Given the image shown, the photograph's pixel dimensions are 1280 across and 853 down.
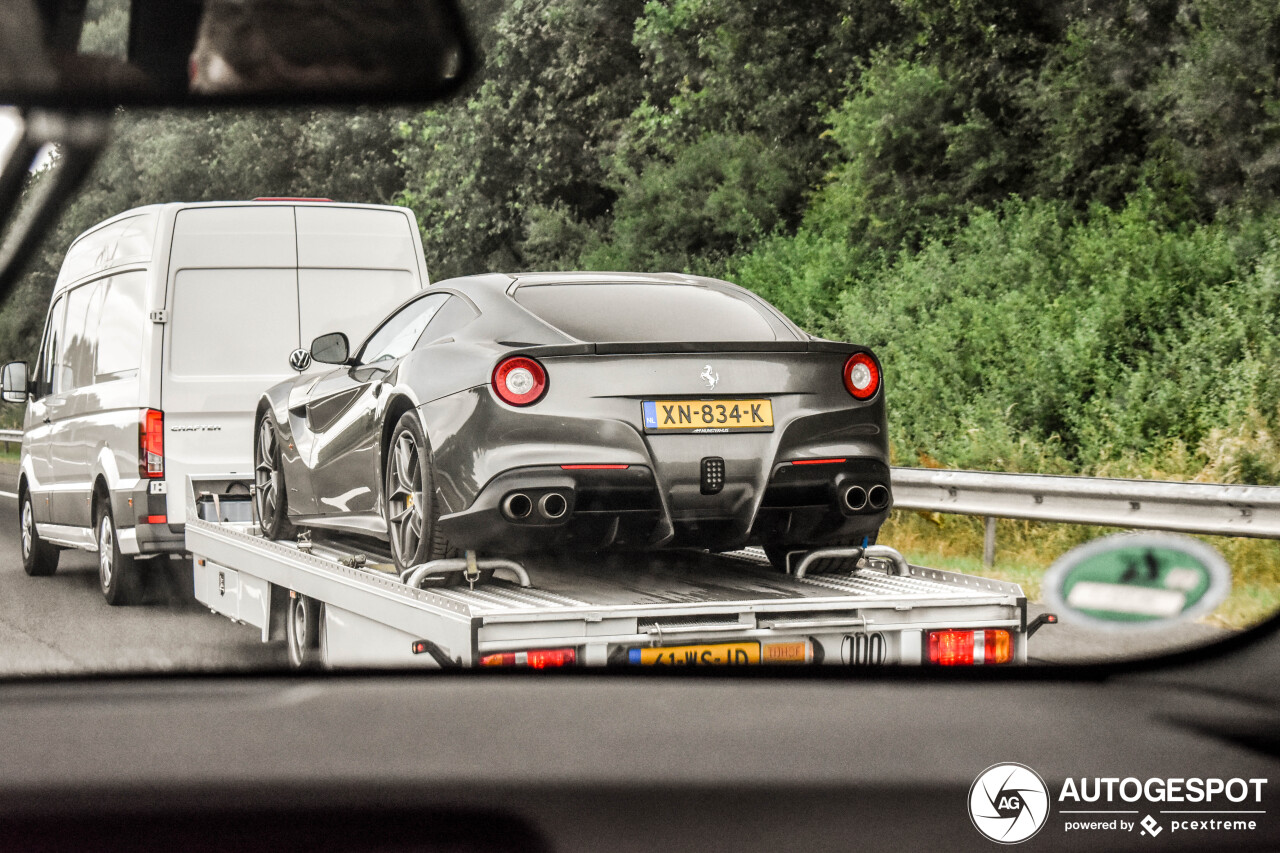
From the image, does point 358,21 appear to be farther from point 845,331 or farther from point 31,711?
point 845,331

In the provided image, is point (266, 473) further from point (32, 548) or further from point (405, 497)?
point (405, 497)

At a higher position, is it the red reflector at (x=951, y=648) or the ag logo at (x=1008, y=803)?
the red reflector at (x=951, y=648)

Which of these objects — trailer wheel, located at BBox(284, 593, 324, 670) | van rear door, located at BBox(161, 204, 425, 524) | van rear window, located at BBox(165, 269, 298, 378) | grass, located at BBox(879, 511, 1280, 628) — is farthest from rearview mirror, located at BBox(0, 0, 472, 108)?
van rear window, located at BBox(165, 269, 298, 378)

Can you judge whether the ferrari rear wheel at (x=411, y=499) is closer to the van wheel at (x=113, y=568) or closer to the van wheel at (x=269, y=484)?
the van wheel at (x=113, y=568)

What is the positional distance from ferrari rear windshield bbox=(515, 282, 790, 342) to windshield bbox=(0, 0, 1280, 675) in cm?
1

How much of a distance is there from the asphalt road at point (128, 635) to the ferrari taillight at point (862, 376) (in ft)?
2.24

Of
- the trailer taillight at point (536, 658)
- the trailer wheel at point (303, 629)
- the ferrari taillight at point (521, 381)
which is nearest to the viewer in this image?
the trailer taillight at point (536, 658)

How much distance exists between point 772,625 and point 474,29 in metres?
1.77

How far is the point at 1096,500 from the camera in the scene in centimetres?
390

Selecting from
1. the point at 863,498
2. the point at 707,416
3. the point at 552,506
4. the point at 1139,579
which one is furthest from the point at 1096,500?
the point at 552,506

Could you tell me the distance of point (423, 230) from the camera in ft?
13.2

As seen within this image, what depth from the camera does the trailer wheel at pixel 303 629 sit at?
422cm

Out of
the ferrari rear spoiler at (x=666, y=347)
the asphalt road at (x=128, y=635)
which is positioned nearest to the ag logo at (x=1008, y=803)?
the asphalt road at (x=128, y=635)

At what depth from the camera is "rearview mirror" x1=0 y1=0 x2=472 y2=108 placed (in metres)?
1.79
